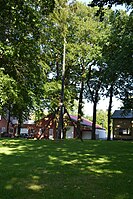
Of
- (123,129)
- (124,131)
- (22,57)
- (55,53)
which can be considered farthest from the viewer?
(123,129)

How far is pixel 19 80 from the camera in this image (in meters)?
23.0

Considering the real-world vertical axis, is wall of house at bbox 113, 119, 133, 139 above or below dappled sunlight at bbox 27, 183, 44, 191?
above

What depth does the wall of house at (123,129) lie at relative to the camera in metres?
53.3

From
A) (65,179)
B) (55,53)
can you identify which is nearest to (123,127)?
(55,53)

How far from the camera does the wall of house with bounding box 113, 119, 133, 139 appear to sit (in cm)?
5332

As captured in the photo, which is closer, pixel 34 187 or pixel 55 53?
pixel 34 187

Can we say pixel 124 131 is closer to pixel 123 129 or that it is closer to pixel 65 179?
pixel 123 129

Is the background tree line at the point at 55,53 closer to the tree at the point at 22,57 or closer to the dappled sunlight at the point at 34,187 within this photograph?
the tree at the point at 22,57

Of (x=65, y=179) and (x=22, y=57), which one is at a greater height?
(x=22, y=57)

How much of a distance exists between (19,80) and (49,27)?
650 cm

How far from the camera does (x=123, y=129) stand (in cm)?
5428

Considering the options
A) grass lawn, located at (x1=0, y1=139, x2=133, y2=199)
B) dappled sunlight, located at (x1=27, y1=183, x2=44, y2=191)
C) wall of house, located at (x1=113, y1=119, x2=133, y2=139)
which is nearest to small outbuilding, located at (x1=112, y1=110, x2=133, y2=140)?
wall of house, located at (x1=113, y1=119, x2=133, y2=139)

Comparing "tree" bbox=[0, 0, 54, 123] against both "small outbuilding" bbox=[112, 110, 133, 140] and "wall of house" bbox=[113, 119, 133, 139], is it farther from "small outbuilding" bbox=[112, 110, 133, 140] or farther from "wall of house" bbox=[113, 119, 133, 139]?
"wall of house" bbox=[113, 119, 133, 139]

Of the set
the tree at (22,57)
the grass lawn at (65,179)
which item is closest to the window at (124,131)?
the tree at (22,57)
